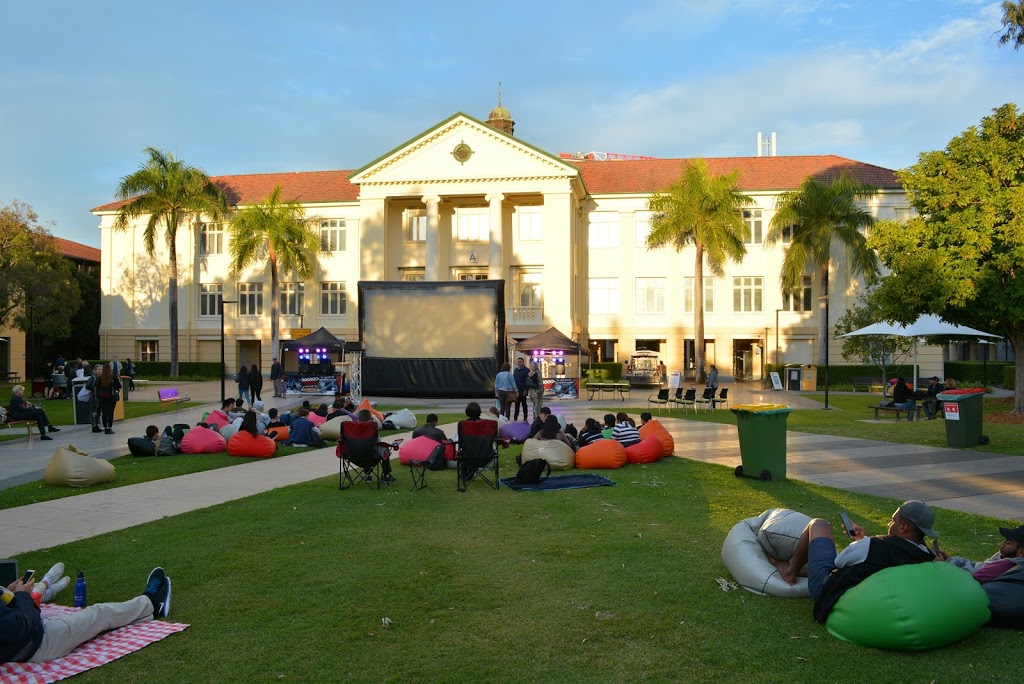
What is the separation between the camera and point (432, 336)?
32.1m

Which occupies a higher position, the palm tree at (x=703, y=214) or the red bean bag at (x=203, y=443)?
the palm tree at (x=703, y=214)

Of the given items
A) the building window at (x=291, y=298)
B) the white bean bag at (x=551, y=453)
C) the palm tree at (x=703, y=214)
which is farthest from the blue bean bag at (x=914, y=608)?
the building window at (x=291, y=298)

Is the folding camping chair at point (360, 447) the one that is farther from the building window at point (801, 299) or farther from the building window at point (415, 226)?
the building window at point (801, 299)

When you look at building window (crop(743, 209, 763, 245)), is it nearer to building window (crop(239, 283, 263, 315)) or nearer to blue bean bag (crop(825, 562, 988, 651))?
building window (crop(239, 283, 263, 315))

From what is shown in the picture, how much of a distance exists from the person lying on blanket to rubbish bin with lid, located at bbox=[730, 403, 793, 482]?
26.3 ft

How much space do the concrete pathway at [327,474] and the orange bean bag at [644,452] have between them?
1.16 m

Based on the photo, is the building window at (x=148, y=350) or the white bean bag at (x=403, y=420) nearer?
the white bean bag at (x=403, y=420)

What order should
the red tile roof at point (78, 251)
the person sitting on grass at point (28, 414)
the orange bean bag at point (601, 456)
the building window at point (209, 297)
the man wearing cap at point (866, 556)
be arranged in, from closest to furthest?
the man wearing cap at point (866, 556) < the orange bean bag at point (601, 456) < the person sitting on grass at point (28, 414) < the building window at point (209, 297) < the red tile roof at point (78, 251)


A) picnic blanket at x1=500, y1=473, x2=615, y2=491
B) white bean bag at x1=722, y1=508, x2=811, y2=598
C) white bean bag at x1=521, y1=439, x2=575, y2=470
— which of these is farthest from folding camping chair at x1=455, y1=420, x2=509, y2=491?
white bean bag at x1=722, y1=508, x2=811, y2=598

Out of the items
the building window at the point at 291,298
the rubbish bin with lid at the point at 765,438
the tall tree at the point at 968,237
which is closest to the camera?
the rubbish bin with lid at the point at 765,438

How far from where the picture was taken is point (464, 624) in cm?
567

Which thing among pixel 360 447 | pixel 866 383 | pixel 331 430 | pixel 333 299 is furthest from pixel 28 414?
pixel 866 383

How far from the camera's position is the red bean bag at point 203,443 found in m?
15.0

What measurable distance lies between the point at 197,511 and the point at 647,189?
39650mm
